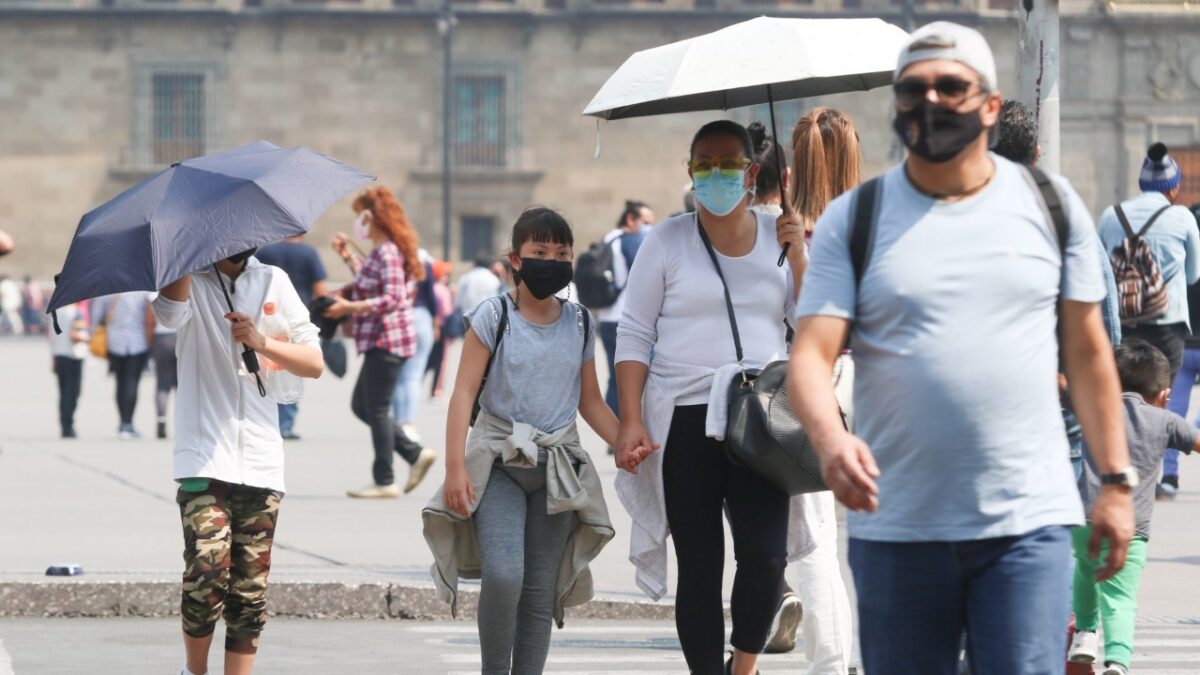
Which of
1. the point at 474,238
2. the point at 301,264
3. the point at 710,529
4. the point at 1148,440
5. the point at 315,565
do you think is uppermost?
the point at 474,238

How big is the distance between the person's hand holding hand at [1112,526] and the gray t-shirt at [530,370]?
221 cm

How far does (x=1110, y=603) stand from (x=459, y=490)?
6.91ft

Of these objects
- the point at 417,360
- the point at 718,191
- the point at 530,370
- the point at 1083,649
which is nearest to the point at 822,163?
the point at 718,191

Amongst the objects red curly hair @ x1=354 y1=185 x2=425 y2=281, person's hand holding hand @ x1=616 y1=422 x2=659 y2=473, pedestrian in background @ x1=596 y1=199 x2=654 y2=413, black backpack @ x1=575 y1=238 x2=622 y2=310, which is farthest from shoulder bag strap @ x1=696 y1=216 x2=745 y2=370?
black backpack @ x1=575 y1=238 x2=622 y2=310

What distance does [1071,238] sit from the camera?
4035 millimetres

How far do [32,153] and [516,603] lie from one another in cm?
4906

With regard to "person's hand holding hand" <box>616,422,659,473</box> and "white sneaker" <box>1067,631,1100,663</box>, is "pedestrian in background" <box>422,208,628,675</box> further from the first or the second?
"white sneaker" <box>1067,631,1100,663</box>

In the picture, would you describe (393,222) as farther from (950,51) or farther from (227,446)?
(950,51)

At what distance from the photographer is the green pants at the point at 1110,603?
6.55 metres

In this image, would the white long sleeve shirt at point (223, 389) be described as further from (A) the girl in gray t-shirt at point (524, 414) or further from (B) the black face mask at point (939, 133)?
(B) the black face mask at point (939, 133)

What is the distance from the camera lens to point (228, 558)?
605 centimetres

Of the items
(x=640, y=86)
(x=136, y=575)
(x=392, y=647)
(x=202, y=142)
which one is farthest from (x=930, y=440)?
(x=202, y=142)

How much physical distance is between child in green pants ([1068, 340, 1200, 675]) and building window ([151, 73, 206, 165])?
157 feet

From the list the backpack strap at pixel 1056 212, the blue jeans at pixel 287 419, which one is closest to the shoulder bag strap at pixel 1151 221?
the backpack strap at pixel 1056 212
